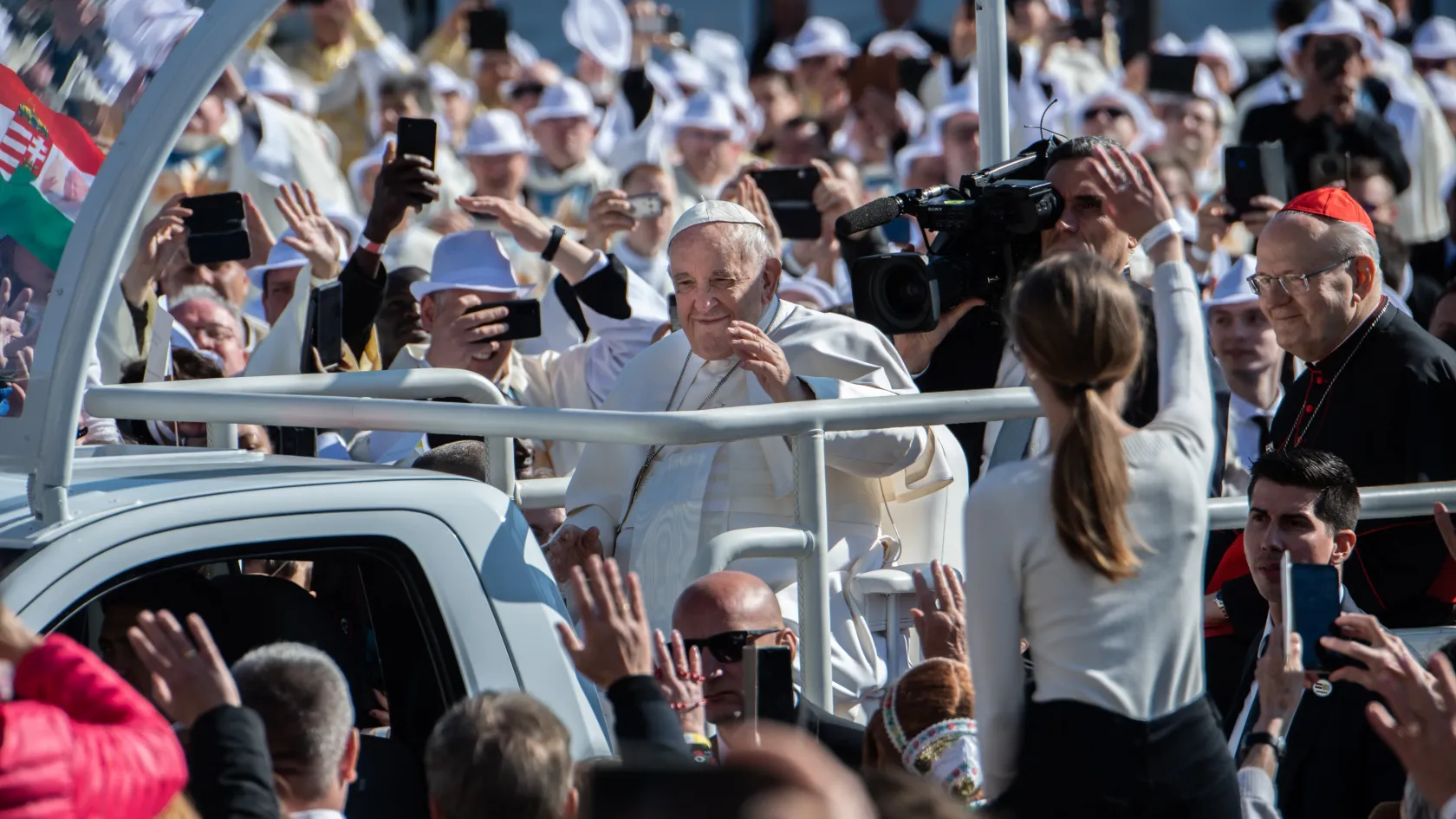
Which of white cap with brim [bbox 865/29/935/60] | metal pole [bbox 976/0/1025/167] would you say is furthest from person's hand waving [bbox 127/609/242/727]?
white cap with brim [bbox 865/29/935/60]

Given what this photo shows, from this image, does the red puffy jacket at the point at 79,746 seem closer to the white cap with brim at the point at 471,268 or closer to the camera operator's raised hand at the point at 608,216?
the white cap with brim at the point at 471,268

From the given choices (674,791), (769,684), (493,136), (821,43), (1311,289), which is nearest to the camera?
(674,791)

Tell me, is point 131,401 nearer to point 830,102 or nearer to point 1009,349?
point 1009,349

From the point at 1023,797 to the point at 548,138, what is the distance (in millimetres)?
8478

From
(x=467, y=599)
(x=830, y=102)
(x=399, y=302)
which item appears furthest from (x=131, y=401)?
(x=830, y=102)

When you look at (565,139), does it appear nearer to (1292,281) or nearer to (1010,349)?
(1010,349)

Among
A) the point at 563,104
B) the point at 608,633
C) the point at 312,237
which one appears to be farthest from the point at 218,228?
the point at 563,104

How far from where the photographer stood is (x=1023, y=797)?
2914 millimetres

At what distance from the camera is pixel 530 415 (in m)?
3.46

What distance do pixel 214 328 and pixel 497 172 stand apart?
9.40ft

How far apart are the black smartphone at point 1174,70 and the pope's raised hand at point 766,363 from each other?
18.8ft

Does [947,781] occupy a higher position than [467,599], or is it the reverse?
[467,599]

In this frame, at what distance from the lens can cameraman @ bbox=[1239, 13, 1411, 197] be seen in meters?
9.05

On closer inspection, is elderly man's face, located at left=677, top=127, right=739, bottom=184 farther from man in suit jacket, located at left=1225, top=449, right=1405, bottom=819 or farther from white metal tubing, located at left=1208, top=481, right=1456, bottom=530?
white metal tubing, located at left=1208, top=481, right=1456, bottom=530
